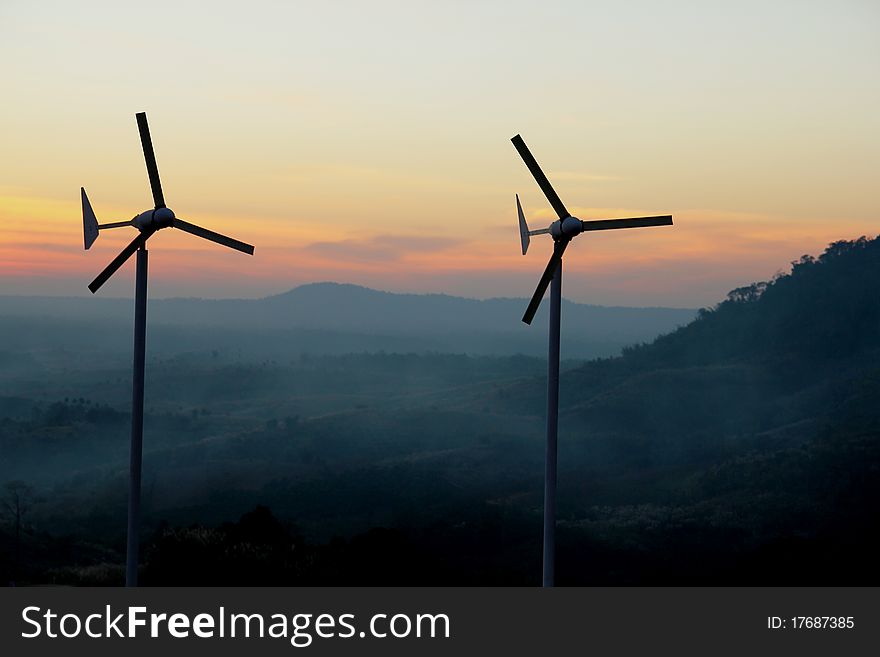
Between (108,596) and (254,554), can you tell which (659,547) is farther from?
(108,596)

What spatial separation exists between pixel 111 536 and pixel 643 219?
93.5m

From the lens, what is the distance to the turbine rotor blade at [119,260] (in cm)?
4331

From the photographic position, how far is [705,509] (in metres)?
121

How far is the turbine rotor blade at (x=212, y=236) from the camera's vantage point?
144ft

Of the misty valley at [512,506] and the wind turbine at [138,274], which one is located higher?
the wind turbine at [138,274]

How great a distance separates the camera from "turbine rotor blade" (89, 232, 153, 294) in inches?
1705

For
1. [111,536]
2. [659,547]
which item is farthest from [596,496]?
[111,536]

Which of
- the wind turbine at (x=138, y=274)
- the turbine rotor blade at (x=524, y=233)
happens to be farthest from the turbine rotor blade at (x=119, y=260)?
the turbine rotor blade at (x=524, y=233)

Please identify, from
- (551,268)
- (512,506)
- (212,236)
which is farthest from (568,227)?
(512,506)

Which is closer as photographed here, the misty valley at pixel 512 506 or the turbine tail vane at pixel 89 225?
the turbine tail vane at pixel 89 225

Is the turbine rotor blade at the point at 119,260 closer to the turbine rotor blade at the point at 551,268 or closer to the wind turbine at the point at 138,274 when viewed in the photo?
the wind turbine at the point at 138,274

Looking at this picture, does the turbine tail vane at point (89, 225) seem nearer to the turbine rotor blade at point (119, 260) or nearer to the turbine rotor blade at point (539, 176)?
the turbine rotor blade at point (119, 260)

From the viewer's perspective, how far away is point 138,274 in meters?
→ 42.5

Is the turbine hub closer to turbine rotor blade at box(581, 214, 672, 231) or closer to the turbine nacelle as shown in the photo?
turbine rotor blade at box(581, 214, 672, 231)
